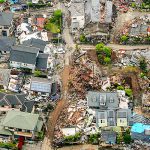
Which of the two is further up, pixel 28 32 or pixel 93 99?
pixel 28 32

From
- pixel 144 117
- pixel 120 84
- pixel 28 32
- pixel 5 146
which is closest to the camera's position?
pixel 5 146

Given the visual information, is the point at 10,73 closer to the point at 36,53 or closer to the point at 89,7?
the point at 36,53

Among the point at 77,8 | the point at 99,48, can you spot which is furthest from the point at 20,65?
the point at 77,8

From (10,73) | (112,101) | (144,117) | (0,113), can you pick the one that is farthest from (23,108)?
(144,117)

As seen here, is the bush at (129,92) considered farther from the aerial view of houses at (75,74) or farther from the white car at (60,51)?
the white car at (60,51)

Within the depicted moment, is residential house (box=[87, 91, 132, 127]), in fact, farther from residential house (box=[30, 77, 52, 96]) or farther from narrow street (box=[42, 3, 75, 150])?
residential house (box=[30, 77, 52, 96])
